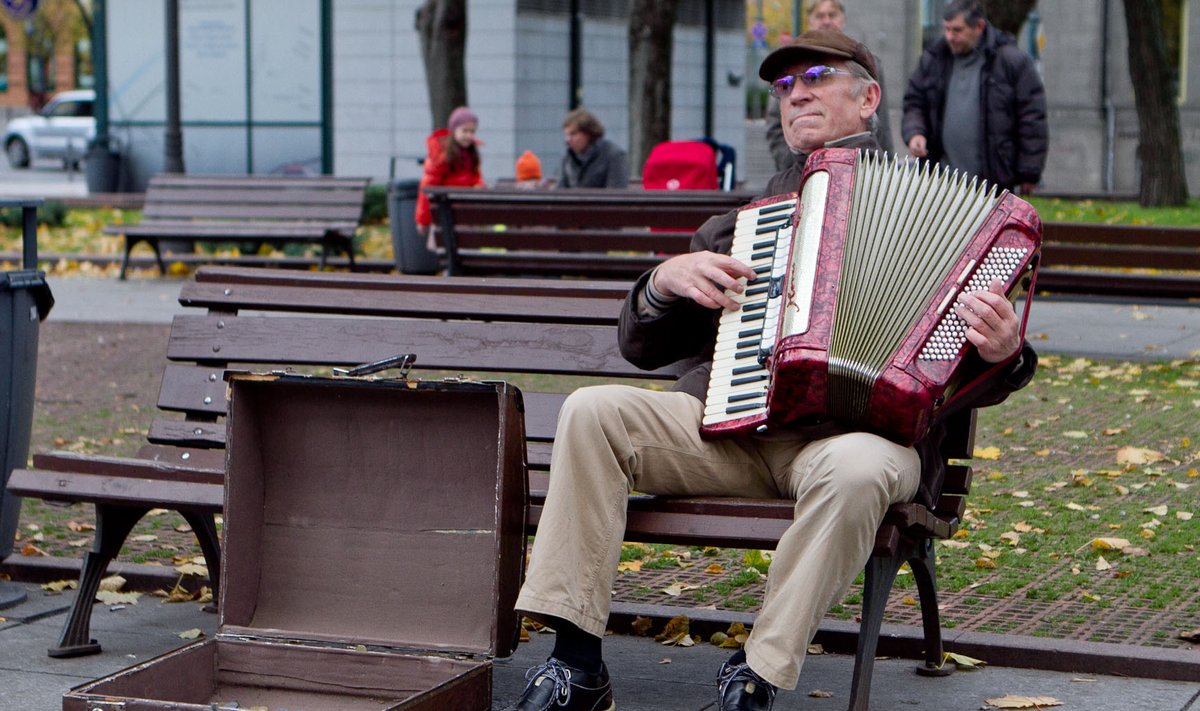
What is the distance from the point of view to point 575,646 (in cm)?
384

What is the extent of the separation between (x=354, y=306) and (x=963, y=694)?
1.99 meters

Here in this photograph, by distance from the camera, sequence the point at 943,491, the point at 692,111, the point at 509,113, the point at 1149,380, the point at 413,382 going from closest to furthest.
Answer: the point at 413,382 → the point at 943,491 → the point at 1149,380 → the point at 509,113 → the point at 692,111

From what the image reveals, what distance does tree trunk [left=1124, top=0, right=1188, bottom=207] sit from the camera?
66.7ft

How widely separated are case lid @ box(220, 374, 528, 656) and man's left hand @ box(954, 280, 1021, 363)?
107 centimetres

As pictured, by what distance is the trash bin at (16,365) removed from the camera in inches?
197

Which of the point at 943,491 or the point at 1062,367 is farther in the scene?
the point at 1062,367

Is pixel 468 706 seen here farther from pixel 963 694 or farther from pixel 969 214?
pixel 969 214

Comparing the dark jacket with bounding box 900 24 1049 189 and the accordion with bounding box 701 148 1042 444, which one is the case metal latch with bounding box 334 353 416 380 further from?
the dark jacket with bounding box 900 24 1049 189

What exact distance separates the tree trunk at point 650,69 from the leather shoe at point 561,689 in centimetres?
1507

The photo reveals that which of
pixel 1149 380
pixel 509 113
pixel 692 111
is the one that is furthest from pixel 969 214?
pixel 692 111

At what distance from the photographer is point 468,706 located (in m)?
3.78

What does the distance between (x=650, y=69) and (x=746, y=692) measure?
15616mm

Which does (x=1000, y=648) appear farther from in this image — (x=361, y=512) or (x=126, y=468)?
(x=126, y=468)

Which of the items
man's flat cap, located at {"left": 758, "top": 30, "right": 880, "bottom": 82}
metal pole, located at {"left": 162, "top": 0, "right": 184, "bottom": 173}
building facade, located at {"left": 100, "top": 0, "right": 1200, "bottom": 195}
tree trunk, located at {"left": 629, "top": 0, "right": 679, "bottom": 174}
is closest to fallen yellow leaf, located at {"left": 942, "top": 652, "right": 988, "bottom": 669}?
man's flat cap, located at {"left": 758, "top": 30, "right": 880, "bottom": 82}
